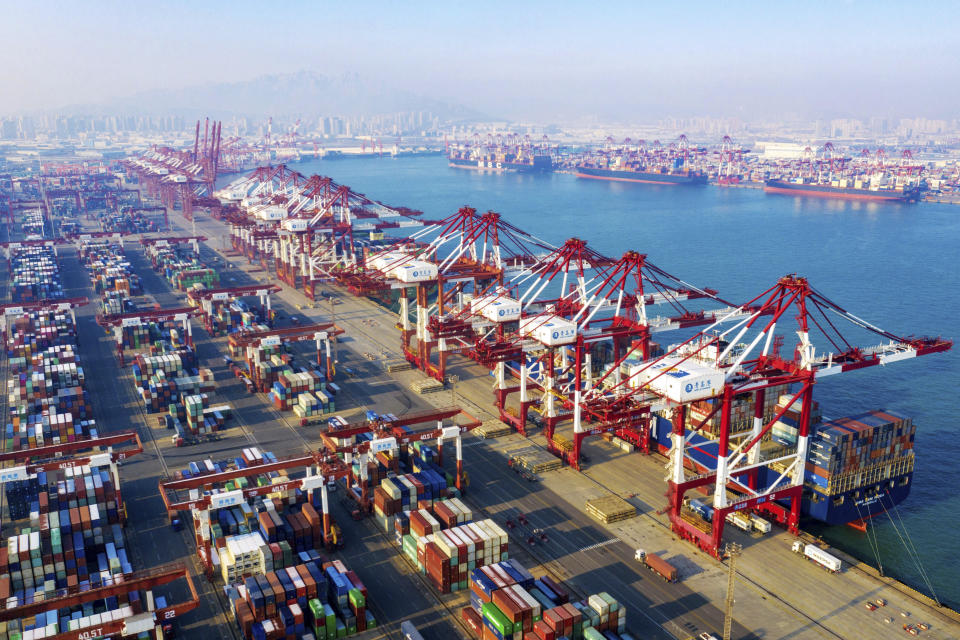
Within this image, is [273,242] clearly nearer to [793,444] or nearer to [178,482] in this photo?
[178,482]

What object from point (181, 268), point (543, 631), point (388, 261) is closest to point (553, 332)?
point (543, 631)

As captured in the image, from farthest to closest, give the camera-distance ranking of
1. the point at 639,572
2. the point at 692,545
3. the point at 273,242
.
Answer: the point at 273,242 < the point at 692,545 < the point at 639,572

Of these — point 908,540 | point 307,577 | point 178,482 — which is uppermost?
point 178,482

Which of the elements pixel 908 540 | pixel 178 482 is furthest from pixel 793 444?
pixel 178 482

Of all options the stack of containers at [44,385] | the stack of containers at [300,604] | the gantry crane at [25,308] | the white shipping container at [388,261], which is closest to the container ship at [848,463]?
the stack of containers at [300,604]

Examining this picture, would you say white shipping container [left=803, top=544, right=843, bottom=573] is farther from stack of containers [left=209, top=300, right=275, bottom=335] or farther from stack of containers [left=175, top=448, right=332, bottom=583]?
stack of containers [left=209, top=300, right=275, bottom=335]

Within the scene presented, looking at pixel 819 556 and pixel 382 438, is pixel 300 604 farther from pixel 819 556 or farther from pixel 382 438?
pixel 819 556

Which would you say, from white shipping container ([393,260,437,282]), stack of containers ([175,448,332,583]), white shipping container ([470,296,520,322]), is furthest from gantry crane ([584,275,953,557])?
white shipping container ([393,260,437,282])
